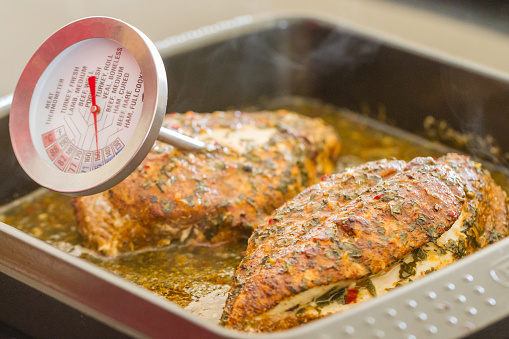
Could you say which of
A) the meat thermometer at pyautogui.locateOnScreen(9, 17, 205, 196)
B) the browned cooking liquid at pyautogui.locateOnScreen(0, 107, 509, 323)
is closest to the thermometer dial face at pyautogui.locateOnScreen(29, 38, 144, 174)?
the meat thermometer at pyautogui.locateOnScreen(9, 17, 205, 196)

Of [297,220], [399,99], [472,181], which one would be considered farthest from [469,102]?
[297,220]

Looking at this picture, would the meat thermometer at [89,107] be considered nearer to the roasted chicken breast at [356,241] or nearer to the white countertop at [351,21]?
the roasted chicken breast at [356,241]

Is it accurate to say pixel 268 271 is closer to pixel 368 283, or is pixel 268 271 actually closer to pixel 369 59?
pixel 368 283

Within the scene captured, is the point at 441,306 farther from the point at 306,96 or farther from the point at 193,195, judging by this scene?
the point at 306,96

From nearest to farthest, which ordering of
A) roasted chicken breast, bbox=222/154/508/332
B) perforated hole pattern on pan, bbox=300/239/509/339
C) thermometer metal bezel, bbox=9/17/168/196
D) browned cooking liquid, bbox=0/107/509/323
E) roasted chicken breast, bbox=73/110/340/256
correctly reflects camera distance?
1. perforated hole pattern on pan, bbox=300/239/509/339
2. roasted chicken breast, bbox=222/154/508/332
3. thermometer metal bezel, bbox=9/17/168/196
4. browned cooking liquid, bbox=0/107/509/323
5. roasted chicken breast, bbox=73/110/340/256

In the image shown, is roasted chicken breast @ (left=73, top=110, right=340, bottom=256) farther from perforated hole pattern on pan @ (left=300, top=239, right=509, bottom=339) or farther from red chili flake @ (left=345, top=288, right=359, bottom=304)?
perforated hole pattern on pan @ (left=300, top=239, right=509, bottom=339)

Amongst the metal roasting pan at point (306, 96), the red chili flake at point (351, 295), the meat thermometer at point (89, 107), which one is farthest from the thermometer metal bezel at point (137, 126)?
the red chili flake at point (351, 295)
